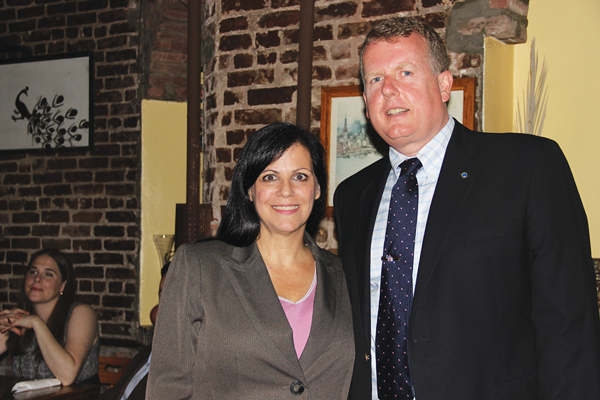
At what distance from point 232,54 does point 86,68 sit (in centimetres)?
233

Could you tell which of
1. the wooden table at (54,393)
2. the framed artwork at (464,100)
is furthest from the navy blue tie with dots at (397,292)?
the wooden table at (54,393)

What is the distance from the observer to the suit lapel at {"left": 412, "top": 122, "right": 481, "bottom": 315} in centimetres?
144

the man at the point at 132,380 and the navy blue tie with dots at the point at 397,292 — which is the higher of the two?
the navy blue tie with dots at the point at 397,292

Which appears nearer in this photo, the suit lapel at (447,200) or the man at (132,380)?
the suit lapel at (447,200)

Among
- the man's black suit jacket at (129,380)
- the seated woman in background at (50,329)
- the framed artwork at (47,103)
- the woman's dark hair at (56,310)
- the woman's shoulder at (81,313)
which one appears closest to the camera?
the man's black suit jacket at (129,380)

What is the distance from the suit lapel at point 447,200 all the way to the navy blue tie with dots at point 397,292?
65 mm

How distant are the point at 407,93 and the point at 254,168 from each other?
56 centimetres

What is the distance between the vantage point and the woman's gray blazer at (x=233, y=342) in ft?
5.16

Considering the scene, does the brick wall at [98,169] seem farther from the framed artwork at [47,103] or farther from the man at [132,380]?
the man at [132,380]

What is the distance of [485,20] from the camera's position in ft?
7.75

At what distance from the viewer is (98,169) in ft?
15.0

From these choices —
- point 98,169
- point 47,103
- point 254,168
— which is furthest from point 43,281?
point 254,168

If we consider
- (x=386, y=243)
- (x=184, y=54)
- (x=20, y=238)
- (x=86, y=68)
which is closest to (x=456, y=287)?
(x=386, y=243)

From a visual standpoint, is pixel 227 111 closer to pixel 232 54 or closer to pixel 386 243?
pixel 232 54
